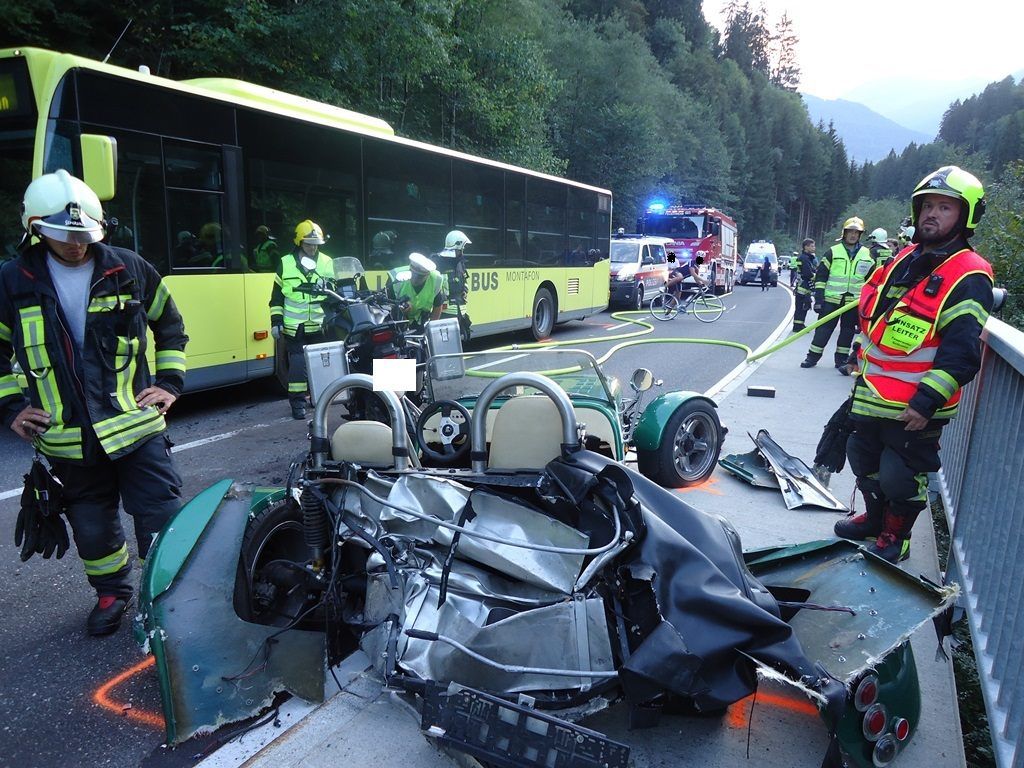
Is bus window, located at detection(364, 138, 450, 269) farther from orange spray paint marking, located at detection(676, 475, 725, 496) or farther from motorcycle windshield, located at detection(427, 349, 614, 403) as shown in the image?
orange spray paint marking, located at detection(676, 475, 725, 496)

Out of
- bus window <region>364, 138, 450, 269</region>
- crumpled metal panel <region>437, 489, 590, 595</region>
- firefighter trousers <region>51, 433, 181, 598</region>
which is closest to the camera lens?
crumpled metal panel <region>437, 489, 590, 595</region>

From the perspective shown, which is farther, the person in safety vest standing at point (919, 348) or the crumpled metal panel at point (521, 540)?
the person in safety vest standing at point (919, 348)

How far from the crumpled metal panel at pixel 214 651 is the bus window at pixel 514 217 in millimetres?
10408

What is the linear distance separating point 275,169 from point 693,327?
10824 mm

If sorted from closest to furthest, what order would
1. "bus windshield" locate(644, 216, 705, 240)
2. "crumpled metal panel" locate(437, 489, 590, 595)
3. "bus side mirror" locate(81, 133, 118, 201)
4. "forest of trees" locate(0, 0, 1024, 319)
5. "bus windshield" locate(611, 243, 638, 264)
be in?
"crumpled metal panel" locate(437, 489, 590, 595) → "bus side mirror" locate(81, 133, 118, 201) → "forest of trees" locate(0, 0, 1024, 319) → "bus windshield" locate(611, 243, 638, 264) → "bus windshield" locate(644, 216, 705, 240)

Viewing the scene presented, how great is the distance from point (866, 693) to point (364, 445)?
198cm

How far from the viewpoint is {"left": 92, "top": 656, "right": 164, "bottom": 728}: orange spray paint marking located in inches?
103

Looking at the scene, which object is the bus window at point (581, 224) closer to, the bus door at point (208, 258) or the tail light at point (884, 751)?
the bus door at point (208, 258)

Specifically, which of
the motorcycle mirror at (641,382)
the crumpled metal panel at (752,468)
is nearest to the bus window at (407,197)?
the motorcycle mirror at (641,382)

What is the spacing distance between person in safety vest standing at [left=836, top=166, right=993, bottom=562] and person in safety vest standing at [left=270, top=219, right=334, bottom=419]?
493 cm

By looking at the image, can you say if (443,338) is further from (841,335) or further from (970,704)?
(841,335)

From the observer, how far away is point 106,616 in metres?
3.18

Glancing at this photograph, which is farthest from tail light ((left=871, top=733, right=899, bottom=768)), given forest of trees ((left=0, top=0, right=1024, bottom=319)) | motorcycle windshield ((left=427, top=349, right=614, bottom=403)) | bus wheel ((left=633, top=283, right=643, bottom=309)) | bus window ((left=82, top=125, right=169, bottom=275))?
bus wheel ((left=633, top=283, right=643, bottom=309))

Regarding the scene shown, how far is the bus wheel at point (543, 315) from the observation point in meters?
13.9
